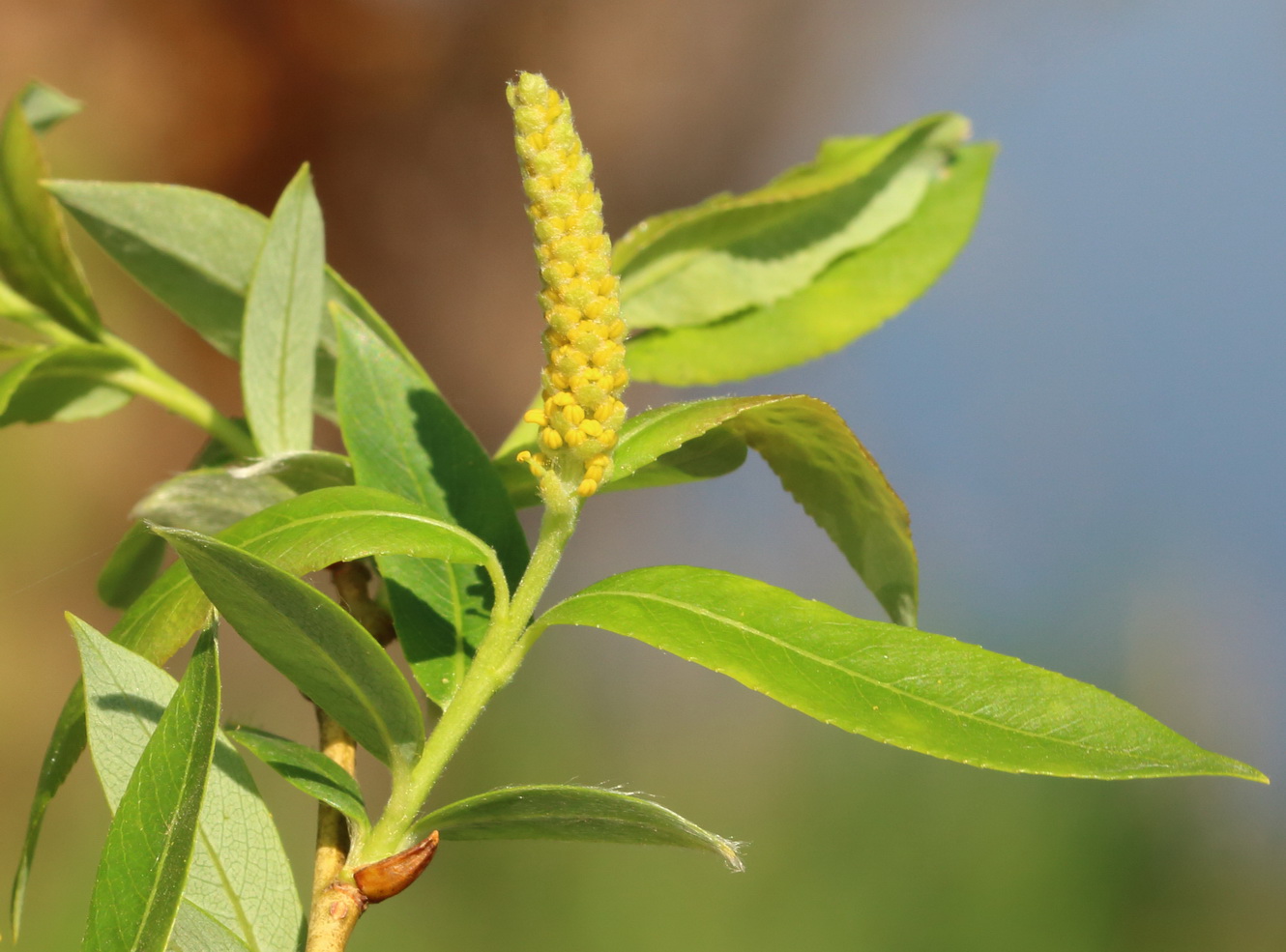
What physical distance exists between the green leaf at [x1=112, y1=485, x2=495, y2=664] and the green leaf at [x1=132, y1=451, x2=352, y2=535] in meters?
0.10

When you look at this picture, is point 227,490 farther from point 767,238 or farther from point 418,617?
point 767,238

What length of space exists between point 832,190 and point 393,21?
6.91 feet

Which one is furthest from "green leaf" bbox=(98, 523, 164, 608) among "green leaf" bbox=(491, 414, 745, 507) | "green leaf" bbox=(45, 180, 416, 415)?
"green leaf" bbox=(491, 414, 745, 507)

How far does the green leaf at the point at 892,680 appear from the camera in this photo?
35 centimetres

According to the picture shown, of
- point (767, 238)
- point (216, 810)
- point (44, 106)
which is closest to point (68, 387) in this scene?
point (44, 106)

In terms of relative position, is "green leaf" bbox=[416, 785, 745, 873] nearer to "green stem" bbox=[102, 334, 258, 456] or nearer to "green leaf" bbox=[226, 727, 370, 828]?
"green leaf" bbox=[226, 727, 370, 828]

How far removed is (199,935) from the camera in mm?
386

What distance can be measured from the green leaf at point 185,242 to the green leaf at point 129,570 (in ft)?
0.43

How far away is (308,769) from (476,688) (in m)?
0.07

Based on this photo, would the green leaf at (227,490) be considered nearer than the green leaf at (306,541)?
No

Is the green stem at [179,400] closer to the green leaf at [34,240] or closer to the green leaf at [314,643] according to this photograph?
the green leaf at [34,240]

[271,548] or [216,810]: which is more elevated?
[271,548]

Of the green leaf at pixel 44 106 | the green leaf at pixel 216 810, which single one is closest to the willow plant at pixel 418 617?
the green leaf at pixel 216 810

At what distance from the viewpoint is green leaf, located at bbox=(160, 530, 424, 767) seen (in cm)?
34
